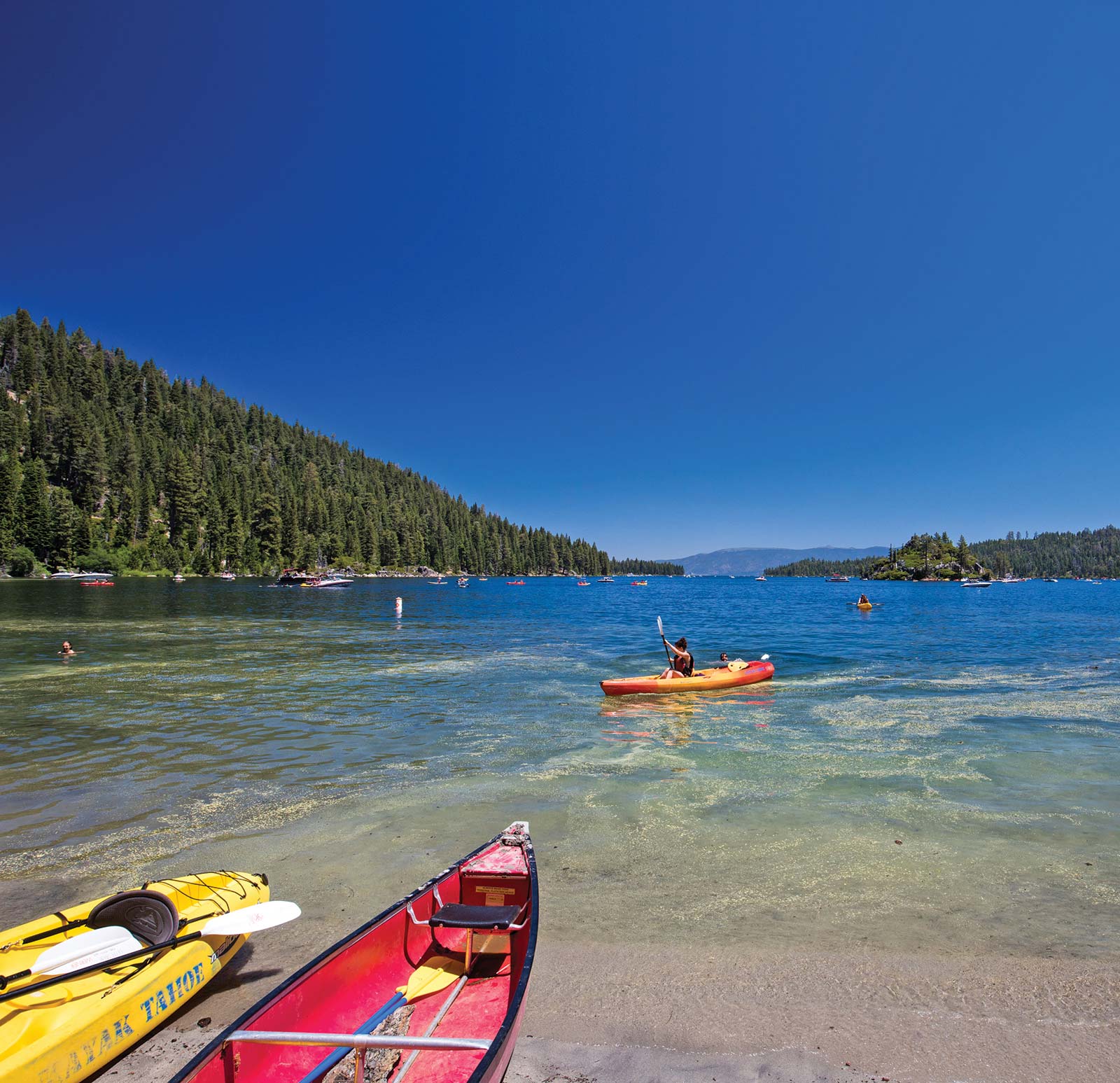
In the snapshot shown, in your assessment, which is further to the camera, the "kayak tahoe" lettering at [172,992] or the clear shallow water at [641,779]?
the clear shallow water at [641,779]

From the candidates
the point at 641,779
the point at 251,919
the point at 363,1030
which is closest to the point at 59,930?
the point at 251,919

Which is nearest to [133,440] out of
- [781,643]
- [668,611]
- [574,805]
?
[668,611]

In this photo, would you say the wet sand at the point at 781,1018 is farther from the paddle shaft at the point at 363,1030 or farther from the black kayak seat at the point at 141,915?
the paddle shaft at the point at 363,1030

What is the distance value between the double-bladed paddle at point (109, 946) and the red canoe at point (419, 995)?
127 cm

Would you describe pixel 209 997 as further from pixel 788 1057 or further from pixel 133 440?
pixel 133 440

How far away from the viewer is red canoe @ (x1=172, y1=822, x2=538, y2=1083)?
3.75 m

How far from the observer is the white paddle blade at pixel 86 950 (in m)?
4.93

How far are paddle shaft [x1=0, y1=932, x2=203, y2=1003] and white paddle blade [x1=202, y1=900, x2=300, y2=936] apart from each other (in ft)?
0.64

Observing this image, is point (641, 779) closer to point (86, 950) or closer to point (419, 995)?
point (419, 995)

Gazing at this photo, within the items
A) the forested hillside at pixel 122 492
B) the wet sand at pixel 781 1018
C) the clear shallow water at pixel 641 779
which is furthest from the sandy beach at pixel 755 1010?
the forested hillside at pixel 122 492

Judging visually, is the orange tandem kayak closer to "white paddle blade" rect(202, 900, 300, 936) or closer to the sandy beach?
the sandy beach

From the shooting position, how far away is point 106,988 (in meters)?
4.87

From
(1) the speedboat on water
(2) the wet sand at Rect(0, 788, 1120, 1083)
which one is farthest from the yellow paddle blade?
(1) the speedboat on water

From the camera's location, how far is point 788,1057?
4820mm
